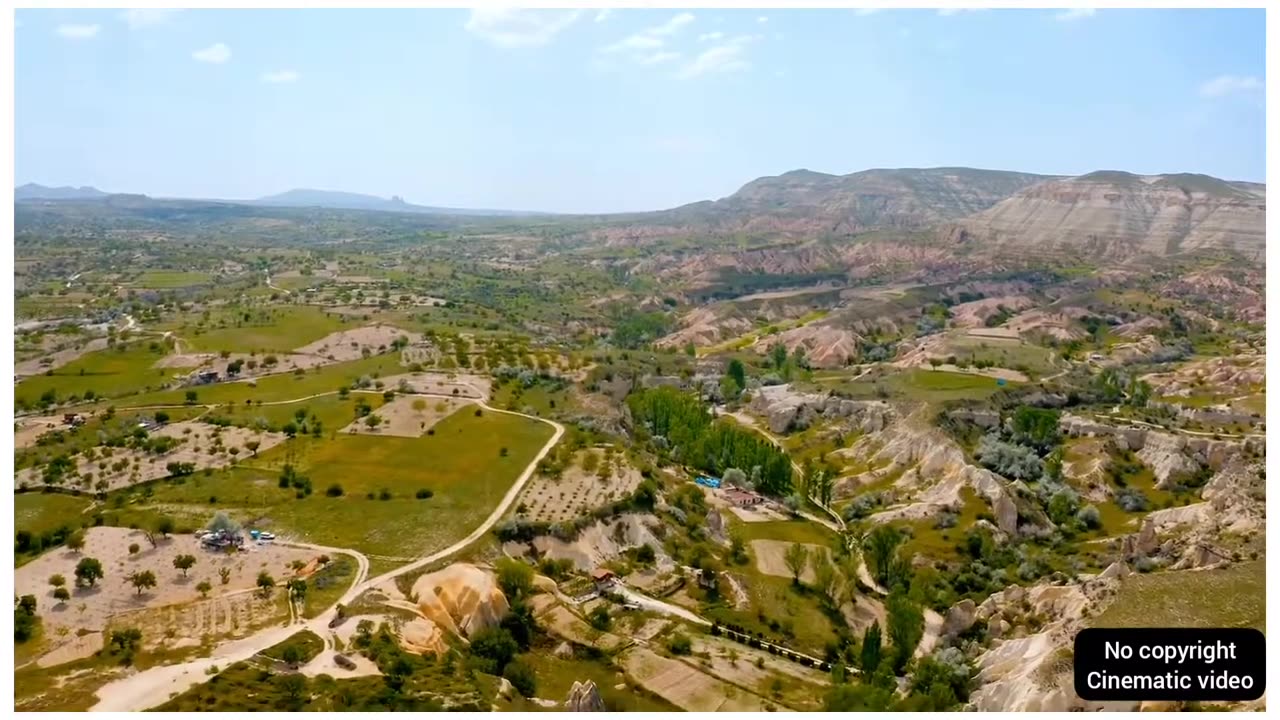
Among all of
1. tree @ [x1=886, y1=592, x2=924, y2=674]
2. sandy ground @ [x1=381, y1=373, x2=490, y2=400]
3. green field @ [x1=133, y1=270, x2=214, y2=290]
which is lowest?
tree @ [x1=886, y1=592, x2=924, y2=674]

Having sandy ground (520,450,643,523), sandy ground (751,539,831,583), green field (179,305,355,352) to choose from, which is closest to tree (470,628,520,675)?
sandy ground (520,450,643,523)

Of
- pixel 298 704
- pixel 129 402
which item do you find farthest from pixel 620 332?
pixel 298 704

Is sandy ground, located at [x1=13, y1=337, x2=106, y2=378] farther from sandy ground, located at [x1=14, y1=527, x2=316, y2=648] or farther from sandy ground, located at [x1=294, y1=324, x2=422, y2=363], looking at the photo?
sandy ground, located at [x1=14, y1=527, x2=316, y2=648]

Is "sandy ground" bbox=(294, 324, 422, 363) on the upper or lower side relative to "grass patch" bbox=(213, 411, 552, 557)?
upper

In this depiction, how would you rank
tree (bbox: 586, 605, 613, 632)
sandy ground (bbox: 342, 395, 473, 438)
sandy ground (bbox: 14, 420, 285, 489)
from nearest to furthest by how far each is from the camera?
1. tree (bbox: 586, 605, 613, 632)
2. sandy ground (bbox: 14, 420, 285, 489)
3. sandy ground (bbox: 342, 395, 473, 438)

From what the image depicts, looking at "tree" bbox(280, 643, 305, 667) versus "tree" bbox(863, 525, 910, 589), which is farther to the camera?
"tree" bbox(863, 525, 910, 589)

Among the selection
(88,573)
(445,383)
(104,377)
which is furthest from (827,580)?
(104,377)
